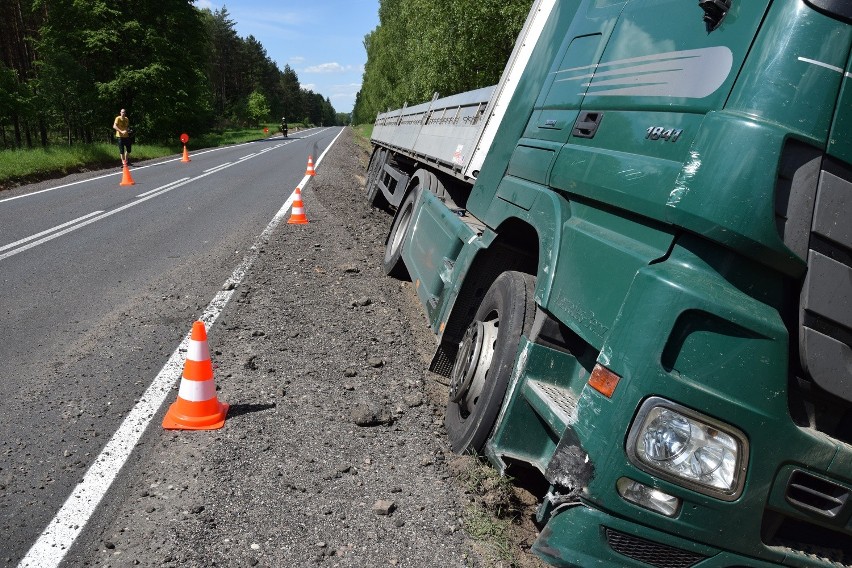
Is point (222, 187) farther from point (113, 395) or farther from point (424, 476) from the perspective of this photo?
point (424, 476)

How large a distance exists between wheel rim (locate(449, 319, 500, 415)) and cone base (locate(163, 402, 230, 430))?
4.72 feet

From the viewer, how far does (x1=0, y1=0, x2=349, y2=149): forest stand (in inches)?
1053

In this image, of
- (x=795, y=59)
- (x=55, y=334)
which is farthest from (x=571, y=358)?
(x=55, y=334)

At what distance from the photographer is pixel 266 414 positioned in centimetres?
379

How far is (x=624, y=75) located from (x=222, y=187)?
13.9 meters

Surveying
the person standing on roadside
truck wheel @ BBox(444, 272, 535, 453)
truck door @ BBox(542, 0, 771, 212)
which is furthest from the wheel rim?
the person standing on roadside

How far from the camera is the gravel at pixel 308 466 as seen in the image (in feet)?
8.71

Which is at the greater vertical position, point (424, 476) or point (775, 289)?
point (775, 289)

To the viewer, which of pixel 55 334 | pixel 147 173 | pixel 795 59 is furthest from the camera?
pixel 147 173

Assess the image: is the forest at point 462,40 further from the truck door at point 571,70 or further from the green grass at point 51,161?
the truck door at point 571,70

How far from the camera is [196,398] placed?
3.60m

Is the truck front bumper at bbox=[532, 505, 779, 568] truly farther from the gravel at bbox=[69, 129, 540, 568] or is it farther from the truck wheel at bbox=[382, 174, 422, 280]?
the truck wheel at bbox=[382, 174, 422, 280]

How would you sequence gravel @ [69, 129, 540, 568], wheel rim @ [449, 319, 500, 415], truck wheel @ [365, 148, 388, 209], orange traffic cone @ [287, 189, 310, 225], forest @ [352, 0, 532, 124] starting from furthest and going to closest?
1. forest @ [352, 0, 532, 124]
2. truck wheel @ [365, 148, 388, 209]
3. orange traffic cone @ [287, 189, 310, 225]
4. wheel rim @ [449, 319, 500, 415]
5. gravel @ [69, 129, 540, 568]

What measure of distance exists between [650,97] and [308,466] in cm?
248
